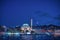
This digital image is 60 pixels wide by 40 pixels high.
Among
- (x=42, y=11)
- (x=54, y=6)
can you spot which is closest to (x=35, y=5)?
(x=42, y=11)

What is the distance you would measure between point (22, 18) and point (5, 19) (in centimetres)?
35

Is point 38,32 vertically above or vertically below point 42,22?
below

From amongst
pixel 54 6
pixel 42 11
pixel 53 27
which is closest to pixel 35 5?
pixel 42 11

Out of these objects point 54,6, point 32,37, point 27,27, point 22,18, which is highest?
point 54,6

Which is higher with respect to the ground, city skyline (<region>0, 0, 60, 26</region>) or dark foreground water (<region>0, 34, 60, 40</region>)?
city skyline (<region>0, 0, 60, 26</region>)

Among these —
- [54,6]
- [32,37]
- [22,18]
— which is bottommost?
[32,37]

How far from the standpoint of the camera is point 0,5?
10.3 ft

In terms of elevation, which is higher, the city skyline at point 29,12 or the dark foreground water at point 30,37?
the city skyline at point 29,12

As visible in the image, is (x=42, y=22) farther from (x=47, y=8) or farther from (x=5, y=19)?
(x=5, y=19)

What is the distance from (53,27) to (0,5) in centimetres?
117

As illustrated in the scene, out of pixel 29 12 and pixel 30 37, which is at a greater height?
pixel 29 12

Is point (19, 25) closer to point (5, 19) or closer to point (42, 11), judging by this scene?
point (5, 19)

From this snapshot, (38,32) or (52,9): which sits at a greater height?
(52,9)

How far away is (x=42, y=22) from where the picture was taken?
3074 mm
